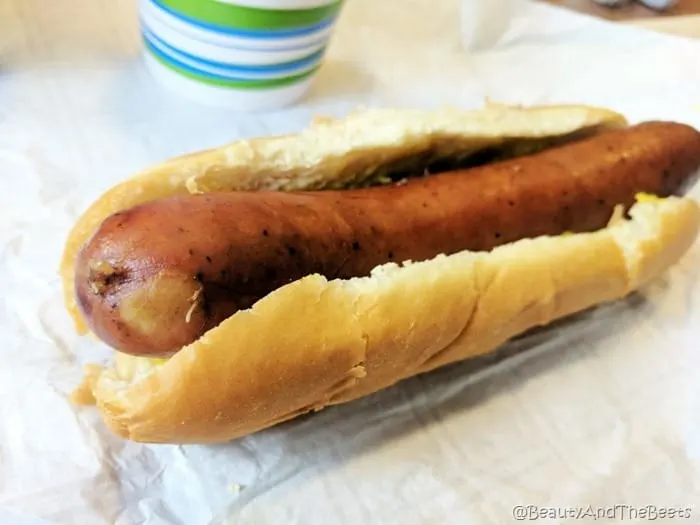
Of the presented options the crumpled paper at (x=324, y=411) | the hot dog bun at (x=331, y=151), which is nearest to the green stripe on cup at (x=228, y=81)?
the crumpled paper at (x=324, y=411)

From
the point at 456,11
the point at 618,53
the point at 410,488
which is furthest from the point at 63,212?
the point at 618,53

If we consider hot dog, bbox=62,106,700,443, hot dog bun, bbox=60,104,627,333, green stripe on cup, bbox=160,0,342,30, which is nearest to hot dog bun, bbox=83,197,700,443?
hot dog, bbox=62,106,700,443

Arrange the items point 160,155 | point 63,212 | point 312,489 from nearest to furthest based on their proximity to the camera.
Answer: point 312,489 < point 63,212 < point 160,155

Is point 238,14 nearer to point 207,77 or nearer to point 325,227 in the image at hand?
point 207,77

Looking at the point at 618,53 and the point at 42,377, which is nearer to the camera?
the point at 42,377

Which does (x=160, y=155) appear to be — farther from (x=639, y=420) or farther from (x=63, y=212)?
(x=639, y=420)

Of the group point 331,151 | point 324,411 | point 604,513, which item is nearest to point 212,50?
point 331,151
